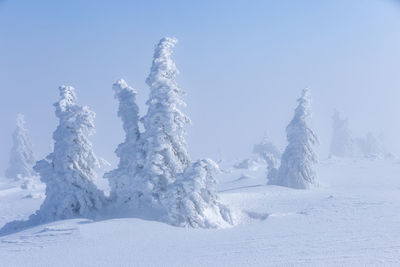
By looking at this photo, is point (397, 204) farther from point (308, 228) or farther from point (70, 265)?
point (70, 265)

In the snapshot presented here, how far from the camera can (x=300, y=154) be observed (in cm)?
3603

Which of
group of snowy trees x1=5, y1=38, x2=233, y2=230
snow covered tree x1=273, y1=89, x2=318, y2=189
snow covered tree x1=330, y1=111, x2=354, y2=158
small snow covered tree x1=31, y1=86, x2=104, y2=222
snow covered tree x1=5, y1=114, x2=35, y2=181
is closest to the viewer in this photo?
group of snowy trees x1=5, y1=38, x2=233, y2=230

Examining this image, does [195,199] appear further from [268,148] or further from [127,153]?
[268,148]

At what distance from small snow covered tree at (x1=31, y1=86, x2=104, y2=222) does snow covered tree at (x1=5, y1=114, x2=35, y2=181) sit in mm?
47773

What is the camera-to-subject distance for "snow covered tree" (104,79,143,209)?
77.7 feet

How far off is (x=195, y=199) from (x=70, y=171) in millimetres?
8658

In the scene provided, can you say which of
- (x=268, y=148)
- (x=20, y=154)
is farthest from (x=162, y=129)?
(x=20, y=154)

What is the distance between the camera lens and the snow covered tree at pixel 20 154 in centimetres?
6781

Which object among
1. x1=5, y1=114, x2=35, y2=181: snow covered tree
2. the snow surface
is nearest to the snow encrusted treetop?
the snow surface

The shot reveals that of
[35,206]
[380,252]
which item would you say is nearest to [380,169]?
[380,252]

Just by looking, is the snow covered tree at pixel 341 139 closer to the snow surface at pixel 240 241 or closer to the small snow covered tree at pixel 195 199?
the snow surface at pixel 240 241

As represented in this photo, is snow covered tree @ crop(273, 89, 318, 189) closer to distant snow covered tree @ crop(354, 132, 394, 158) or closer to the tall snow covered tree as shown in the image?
the tall snow covered tree

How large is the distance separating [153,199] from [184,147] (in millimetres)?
4035

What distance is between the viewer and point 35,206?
111 ft
